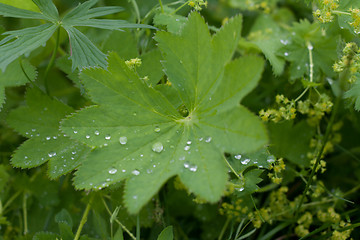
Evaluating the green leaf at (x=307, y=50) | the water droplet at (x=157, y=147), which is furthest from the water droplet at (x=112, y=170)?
the green leaf at (x=307, y=50)

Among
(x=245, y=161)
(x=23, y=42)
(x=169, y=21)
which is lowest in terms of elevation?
(x=245, y=161)

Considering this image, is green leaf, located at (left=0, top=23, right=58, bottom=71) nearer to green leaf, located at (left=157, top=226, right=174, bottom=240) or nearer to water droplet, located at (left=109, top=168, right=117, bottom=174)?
water droplet, located at (left=109, top=168, right=117, bottom=174)

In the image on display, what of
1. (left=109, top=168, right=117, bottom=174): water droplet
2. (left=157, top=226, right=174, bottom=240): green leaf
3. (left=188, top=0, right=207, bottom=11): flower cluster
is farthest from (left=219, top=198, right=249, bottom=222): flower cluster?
(left=188, top=0, right=207, bottom=11): flower cluster

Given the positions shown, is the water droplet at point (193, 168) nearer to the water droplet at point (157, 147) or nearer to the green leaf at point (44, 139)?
the water droplet at point (157, 147)

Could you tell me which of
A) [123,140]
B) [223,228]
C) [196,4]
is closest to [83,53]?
[123,140]

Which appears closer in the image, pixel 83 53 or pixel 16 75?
pixel 83 53

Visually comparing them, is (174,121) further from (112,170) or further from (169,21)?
(169,21)
